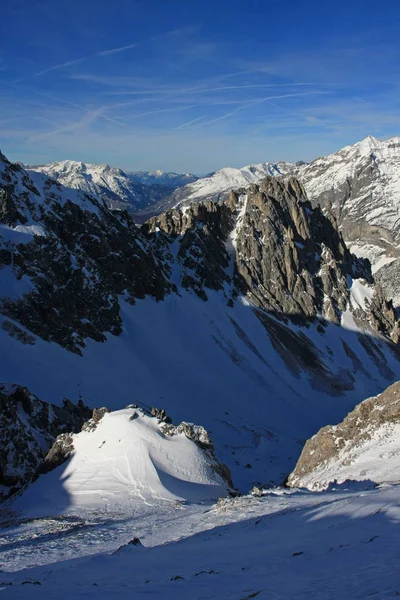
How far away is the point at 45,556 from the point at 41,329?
50133 millimetres

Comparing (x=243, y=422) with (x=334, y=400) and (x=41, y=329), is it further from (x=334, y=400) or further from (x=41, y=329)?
(x=41, y=329)

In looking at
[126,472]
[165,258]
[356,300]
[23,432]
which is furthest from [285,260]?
[126,472]

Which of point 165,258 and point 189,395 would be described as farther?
point 165,258

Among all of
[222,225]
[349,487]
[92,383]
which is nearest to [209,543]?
[349,487]

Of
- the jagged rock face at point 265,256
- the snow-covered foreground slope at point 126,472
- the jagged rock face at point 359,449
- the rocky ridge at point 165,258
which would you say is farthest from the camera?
the jagged rock face at point 265,256

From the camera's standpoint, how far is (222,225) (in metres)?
118

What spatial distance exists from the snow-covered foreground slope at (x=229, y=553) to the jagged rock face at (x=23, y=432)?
475 inches

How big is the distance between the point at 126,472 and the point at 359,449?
1432 centimetres

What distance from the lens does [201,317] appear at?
9088cm

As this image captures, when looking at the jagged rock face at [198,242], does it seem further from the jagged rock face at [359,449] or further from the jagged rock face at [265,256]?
the jagged rock face at [359,449]

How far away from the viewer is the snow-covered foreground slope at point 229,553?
10.2 metres

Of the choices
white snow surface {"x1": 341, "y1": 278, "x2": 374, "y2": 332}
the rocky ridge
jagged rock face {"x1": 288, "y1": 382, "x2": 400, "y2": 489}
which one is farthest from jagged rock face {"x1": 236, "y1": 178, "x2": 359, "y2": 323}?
jagged rock face {"x1": 288, "y1": 382, "x2": 400, "y2": 489}

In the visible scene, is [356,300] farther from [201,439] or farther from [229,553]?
[229,553]

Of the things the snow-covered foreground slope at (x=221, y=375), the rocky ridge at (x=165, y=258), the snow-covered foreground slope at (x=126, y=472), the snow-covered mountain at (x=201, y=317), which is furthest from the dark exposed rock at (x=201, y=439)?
the rocky ridge at (x=165, y=258)
